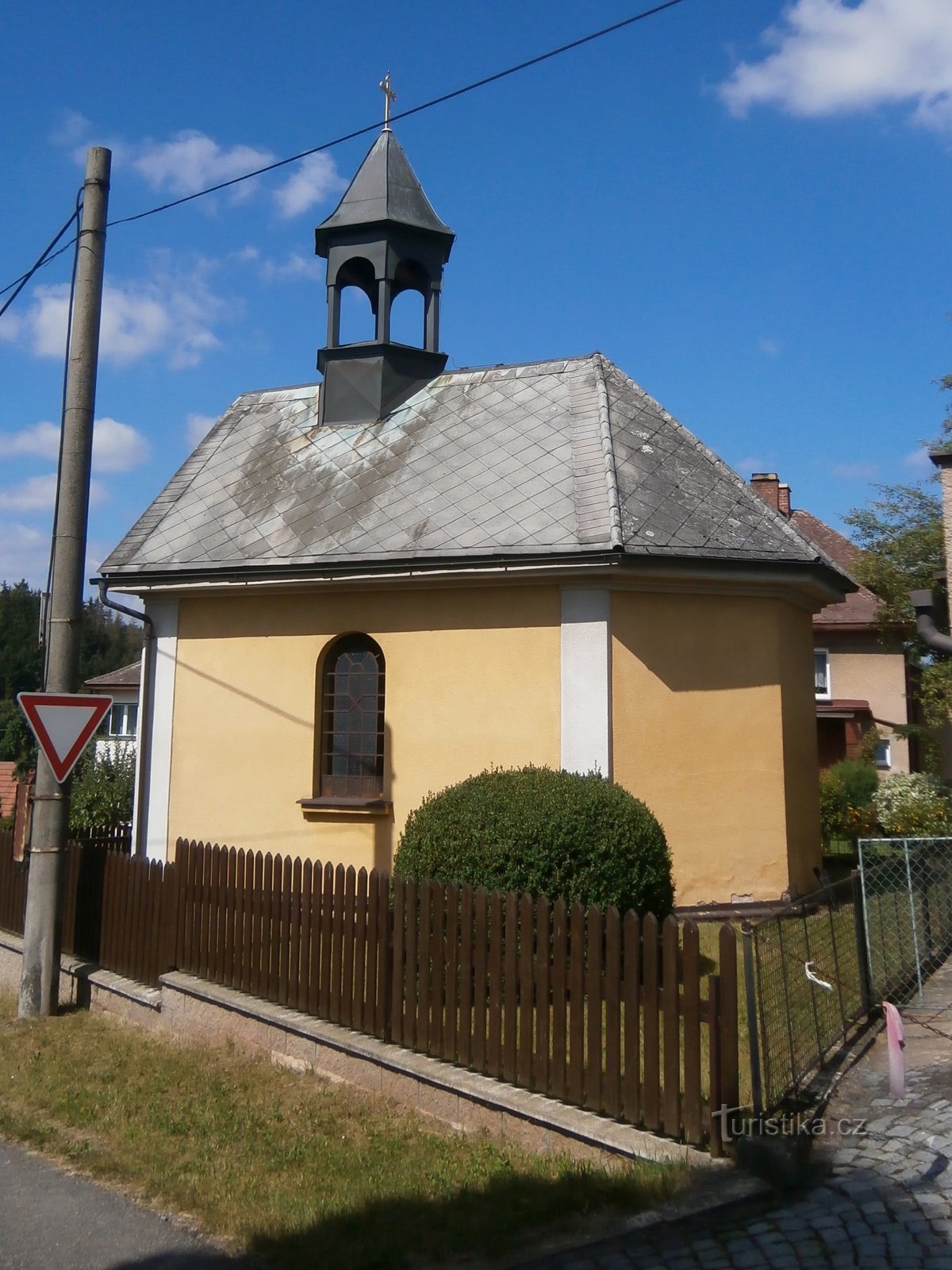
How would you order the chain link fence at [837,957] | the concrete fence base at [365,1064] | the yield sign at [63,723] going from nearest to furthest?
the concrete fence base at [365,1064], the chain link fence at [837,957], the yield sign at [63,723]

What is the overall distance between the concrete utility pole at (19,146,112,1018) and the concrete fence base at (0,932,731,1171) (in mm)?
588

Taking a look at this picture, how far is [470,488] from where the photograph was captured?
39.2 feet

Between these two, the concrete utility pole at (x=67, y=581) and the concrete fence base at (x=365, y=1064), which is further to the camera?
the concrete utility pole at (x=67, y=581)

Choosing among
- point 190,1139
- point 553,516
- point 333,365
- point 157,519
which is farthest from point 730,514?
point 190,1139

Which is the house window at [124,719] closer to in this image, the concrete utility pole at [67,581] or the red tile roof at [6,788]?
the red tile roof at [6,788]

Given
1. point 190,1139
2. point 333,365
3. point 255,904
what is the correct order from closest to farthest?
point 190,1139 < point 255,904 < point 333,365

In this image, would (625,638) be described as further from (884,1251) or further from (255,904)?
(884,1251)

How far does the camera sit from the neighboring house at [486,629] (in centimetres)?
1051

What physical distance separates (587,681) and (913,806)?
7.44m

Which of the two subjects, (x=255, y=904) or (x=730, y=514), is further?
(x=730, y=514)

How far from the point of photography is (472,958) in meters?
6.32

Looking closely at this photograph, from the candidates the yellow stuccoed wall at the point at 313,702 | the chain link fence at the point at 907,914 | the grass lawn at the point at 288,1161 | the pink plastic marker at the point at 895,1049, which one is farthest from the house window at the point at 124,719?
the pink plastic marker at the point at 895,1049

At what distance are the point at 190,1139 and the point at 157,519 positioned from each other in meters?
8.92

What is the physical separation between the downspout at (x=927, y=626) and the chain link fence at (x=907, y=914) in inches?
156
